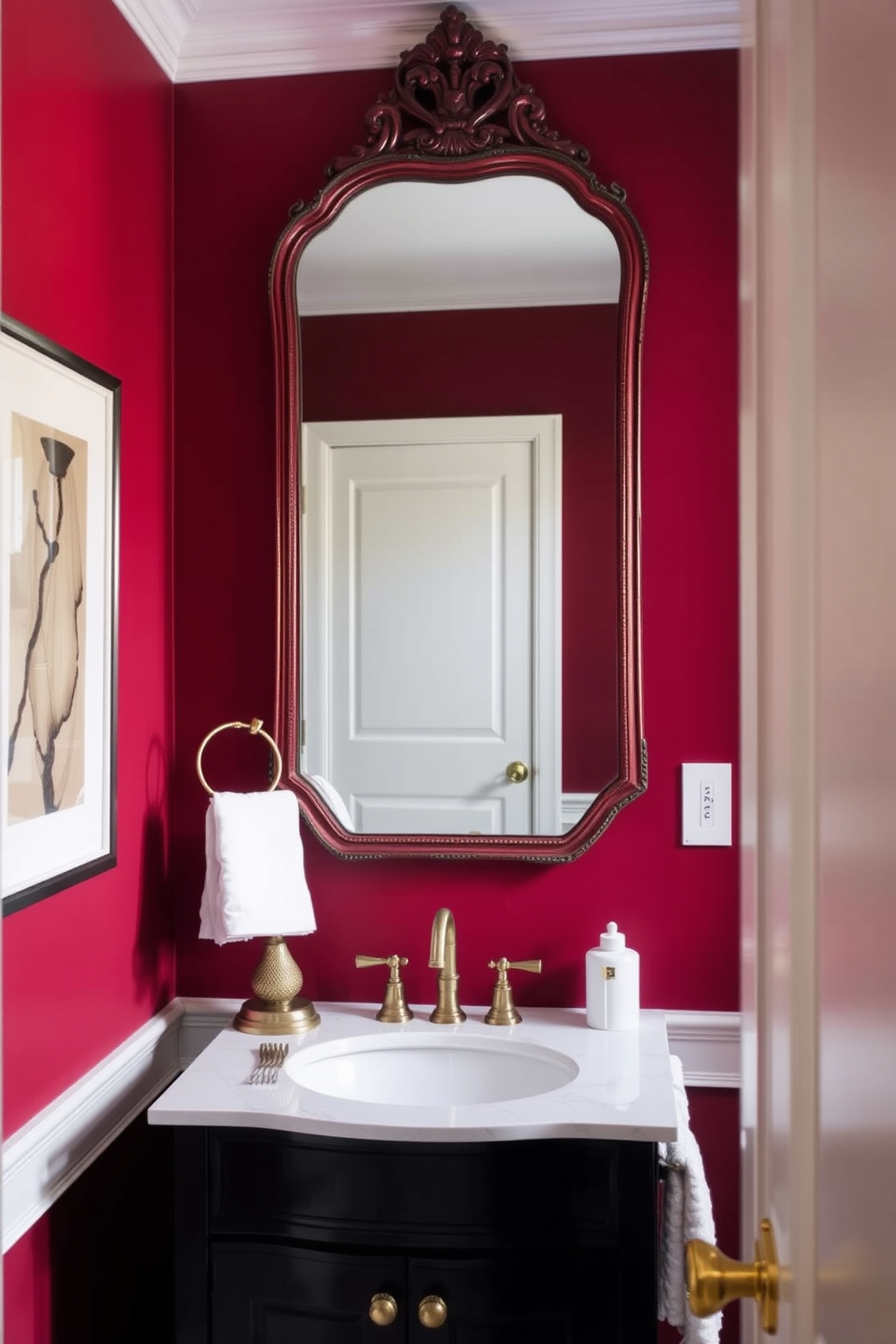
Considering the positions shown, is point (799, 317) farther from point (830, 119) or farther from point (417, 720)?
point (417, 720)

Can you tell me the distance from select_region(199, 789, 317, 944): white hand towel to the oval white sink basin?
21cm

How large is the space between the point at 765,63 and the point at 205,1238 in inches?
57.5

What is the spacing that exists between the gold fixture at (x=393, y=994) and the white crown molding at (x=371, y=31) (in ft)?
4.84

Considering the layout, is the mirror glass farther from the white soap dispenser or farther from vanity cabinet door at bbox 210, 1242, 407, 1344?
vanity cabinet door at bbox 210, 1242, 407, 1344

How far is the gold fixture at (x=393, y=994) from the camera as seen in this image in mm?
1825

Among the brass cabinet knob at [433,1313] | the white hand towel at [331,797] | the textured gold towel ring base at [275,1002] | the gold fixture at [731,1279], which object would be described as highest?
the white hand towel at [331,797]

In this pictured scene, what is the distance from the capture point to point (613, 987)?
5.82ft

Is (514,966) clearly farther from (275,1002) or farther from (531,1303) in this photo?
(531,1303)

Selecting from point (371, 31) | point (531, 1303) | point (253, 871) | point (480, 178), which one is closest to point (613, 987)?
point (531, 1303)

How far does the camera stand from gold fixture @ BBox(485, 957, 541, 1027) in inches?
71.1

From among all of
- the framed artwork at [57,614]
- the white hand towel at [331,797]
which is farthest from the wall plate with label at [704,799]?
the framed artwork at [57,614]

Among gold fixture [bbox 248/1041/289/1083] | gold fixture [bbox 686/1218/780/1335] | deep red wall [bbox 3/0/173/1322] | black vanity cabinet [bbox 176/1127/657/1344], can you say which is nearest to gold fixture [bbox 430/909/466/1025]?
gold fixture [bbox 248/1041/289/1083]

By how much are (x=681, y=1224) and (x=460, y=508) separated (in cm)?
111

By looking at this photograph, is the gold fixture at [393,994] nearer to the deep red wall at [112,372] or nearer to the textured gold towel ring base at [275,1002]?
the textured gold towel ring base at [275,1002]
